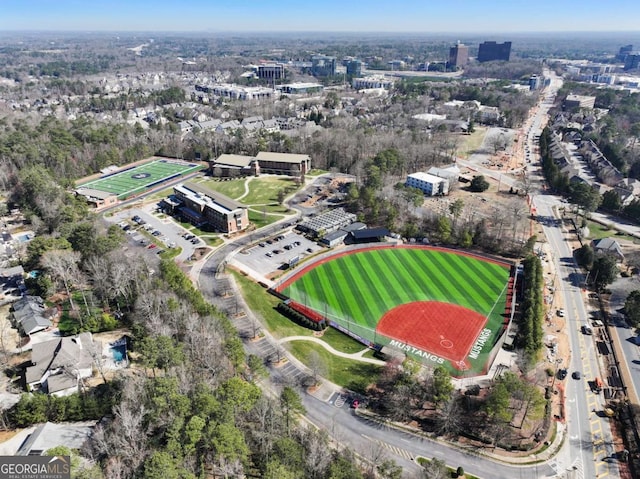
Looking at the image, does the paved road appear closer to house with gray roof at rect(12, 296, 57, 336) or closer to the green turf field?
house with gray roof at rect(12, 296, 57, 336)

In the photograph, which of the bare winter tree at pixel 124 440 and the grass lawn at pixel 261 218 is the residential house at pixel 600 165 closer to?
the grass lawn at pixel 261 218

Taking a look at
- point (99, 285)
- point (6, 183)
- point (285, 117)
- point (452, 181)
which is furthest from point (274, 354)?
point (285, 117)

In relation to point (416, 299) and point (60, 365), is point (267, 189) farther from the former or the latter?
point (60, 365)

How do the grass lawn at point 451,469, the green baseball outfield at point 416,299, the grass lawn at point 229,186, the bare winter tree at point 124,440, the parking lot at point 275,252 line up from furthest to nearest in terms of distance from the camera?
the grass lawn at point 229,186 → the parking lot at point 275,252 → the green baseball outfield at point 416,299 → the grass lawn at point 451,469 → the bare winter tree at point 124,440

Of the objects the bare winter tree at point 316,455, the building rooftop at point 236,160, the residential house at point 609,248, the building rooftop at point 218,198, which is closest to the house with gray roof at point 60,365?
the bare winter tree at point 316,455

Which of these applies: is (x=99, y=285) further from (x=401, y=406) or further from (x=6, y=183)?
(x=6, y=183)

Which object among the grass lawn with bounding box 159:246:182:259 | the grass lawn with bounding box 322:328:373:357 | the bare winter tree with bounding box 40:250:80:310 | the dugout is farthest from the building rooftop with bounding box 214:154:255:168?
the grass lawn with bounding box 322:328:373:357

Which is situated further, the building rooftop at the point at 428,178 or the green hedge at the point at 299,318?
the building rooftop at the point at 428,178
